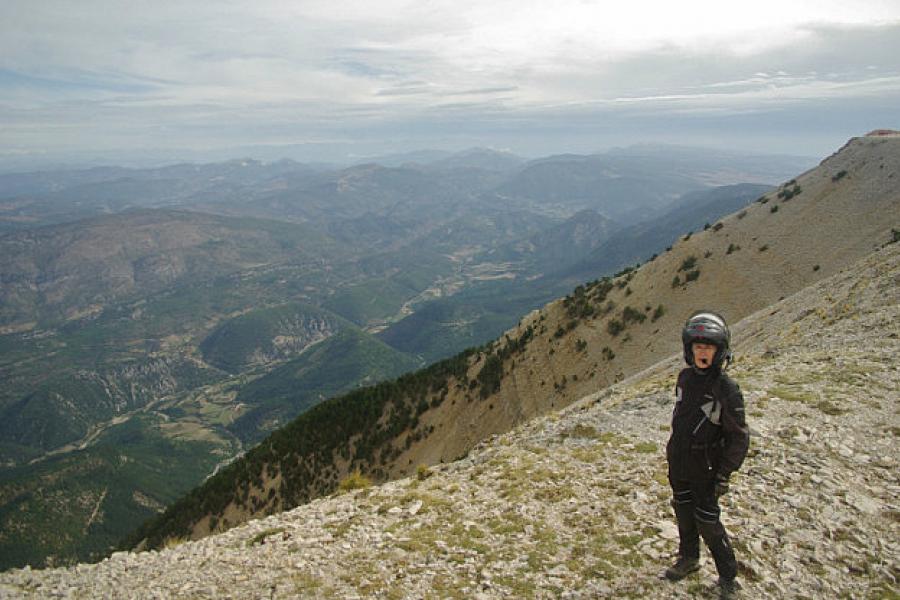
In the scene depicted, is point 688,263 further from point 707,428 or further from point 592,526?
point 707,428

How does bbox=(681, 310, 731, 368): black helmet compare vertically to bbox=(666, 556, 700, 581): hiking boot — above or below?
above

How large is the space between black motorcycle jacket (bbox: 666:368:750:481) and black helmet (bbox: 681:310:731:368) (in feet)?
1.12

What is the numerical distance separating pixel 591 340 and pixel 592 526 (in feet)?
168

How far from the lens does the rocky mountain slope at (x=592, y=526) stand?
9820 millimetres

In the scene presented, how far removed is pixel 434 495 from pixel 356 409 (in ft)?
238

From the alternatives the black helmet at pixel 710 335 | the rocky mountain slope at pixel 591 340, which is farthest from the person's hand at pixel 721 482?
the rocky mountain slope at pixel 591 340

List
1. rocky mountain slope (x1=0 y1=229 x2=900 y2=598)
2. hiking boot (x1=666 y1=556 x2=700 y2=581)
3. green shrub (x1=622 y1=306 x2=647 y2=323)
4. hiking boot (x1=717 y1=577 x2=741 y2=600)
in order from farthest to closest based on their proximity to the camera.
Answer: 1. green shrub (x1=622 y1=306 x2=647 y2=323)
2. rocky mountain slope (x1=0 y1=229 x2=900 y2=598)
3. hiking boot (x1=666 y1=556 x2=700 y2=581)
4. hiking boot (x1=717 y1=577 x2=741 y2=600)

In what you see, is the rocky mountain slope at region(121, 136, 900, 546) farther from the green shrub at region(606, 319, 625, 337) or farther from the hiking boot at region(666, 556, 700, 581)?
the hiking boot at region(666, 556, 700, 581)

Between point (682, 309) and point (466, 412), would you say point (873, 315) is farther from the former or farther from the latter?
point (466, 412)

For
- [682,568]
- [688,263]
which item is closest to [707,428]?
[682,568]

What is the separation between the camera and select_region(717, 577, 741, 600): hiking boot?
876 cm

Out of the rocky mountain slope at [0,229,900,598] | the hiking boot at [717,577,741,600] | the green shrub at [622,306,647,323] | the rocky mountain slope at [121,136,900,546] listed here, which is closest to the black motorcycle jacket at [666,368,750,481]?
the hiking boot at [717,577,741,600]

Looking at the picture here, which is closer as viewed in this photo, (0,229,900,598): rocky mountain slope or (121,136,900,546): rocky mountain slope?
(0,229,900,598): rocky mountain slope

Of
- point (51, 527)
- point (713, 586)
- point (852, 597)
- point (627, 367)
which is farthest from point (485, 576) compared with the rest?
point (51, 527)
